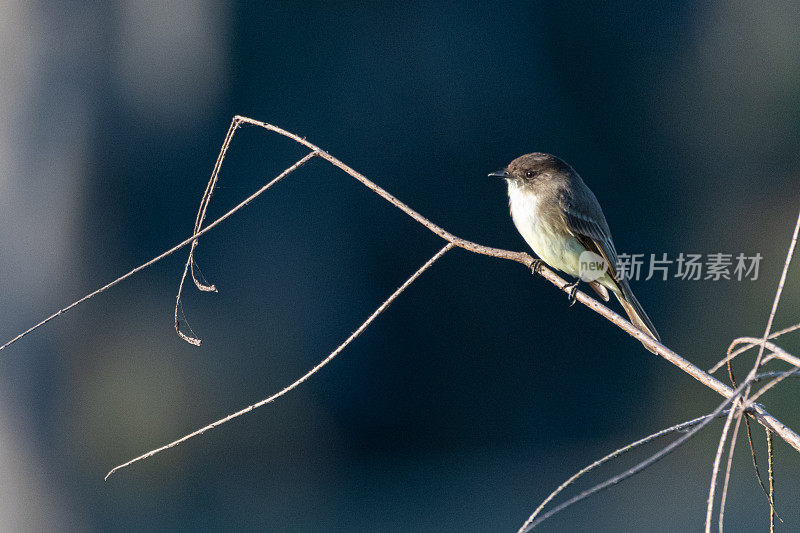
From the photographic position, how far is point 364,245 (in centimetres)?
706

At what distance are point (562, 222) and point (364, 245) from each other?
3.74 m

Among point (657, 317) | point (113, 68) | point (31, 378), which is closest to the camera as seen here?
point (31, 378)

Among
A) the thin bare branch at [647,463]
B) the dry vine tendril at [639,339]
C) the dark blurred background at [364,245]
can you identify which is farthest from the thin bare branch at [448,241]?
the dark blurred background at [364,245]

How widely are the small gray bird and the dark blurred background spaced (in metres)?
3.28

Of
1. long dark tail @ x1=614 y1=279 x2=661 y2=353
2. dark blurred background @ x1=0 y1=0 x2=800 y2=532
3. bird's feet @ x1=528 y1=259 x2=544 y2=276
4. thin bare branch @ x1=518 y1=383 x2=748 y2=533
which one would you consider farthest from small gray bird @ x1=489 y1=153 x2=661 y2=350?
dark blurred background @ x1=0 y1=0 x2=800 y2=532

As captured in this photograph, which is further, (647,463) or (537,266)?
(537,266)

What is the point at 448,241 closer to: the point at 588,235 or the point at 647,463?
the point at 647,463

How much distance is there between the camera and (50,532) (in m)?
6.18

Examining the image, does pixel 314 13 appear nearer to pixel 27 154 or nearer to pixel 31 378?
Result: pixel 27 154

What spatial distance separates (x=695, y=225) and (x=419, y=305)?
258cm

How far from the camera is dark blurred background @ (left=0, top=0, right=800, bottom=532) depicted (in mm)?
6316

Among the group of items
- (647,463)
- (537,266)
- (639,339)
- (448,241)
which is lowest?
(647,463)

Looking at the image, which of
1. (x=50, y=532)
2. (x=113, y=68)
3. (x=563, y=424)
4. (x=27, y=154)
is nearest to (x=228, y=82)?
(x=113, y=68)

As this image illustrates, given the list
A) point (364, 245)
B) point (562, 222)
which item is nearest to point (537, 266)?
point (562, 222)
